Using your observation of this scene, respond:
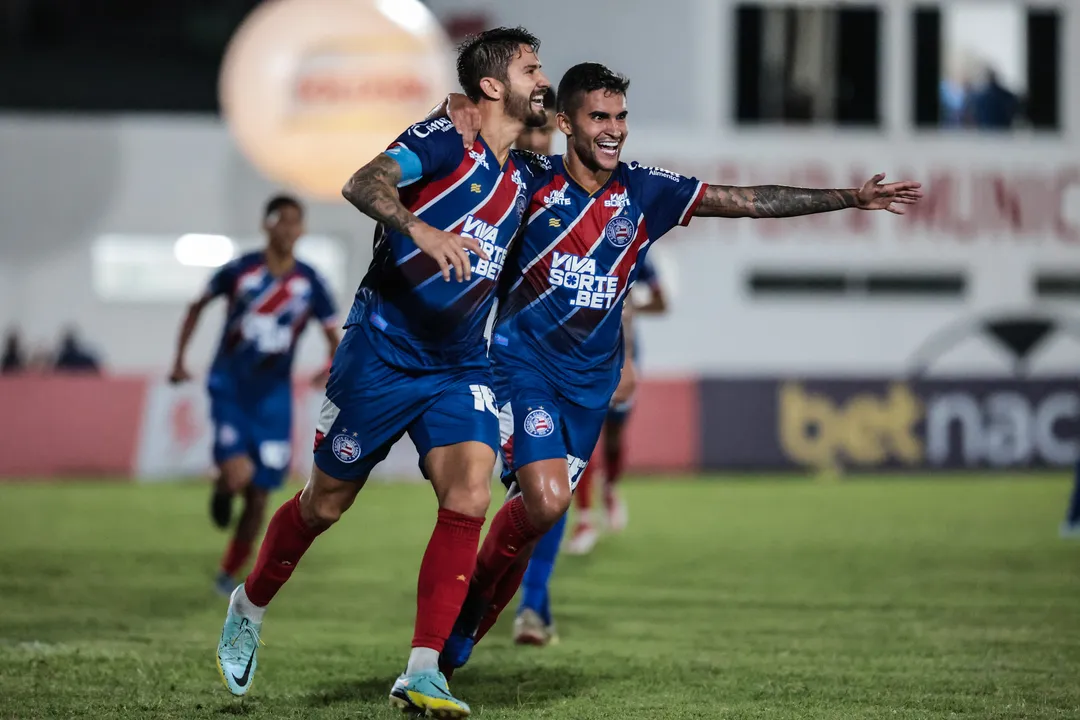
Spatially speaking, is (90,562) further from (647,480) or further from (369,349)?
(647,480)

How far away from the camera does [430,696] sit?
527 centimetres

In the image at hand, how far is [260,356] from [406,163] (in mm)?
4912

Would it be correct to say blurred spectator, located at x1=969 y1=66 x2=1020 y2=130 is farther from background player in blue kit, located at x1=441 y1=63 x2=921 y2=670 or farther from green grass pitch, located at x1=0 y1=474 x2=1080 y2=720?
background player in blue kit, located at x1=441 y1=63 x2=921 y2=670

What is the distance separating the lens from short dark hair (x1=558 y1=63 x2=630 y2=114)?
20.5 ft

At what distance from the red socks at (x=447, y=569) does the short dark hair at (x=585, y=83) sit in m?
1.81

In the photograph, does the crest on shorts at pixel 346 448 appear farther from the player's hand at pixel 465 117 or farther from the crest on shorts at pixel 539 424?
the player's hand at pixel 465 117

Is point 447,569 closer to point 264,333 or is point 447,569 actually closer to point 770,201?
point 770,201

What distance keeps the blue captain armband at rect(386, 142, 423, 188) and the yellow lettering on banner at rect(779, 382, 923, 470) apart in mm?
14289

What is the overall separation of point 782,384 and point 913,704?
44.5ft

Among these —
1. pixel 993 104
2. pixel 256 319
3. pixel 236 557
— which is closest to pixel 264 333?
pixel 256 319

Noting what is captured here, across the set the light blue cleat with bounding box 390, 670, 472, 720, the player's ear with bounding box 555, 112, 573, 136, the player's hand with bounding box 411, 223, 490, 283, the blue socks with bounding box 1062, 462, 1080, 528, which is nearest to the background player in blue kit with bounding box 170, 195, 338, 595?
the player's ear with bounding box 555, 112, 573, 136

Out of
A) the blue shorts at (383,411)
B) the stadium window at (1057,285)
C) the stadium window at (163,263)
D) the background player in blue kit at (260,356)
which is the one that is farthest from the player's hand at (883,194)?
the stadium window at (1057,285)

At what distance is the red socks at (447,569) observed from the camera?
18.2 feet

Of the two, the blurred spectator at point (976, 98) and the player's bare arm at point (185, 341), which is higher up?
the blurred spectator at point (976, 98)
